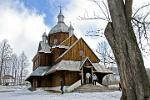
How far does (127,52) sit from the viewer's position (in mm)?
6523

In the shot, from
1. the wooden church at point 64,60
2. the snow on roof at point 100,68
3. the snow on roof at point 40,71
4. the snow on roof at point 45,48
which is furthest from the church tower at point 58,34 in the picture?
the snow on roof at point 100,68

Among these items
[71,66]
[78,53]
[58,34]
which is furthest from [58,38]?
[71,66]

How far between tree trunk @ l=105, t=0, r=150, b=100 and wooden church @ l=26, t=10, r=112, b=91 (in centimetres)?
2291

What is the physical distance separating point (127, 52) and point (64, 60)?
1004 inches

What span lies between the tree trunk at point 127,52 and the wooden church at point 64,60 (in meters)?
22.9

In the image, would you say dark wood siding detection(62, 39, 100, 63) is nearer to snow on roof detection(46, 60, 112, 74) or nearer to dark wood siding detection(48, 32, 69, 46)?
snow on roof detection(46, 60, 112, 74)

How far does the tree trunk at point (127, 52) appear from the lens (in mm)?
6301

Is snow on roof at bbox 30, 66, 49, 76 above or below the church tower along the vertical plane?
below

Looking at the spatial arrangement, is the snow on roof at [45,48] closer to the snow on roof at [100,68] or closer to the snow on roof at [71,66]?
the snow on roof at [71,66]

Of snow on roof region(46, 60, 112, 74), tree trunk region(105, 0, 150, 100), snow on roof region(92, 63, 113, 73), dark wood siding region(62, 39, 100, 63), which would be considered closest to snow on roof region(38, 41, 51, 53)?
dark wood siding region(62, 39, 100, 63)

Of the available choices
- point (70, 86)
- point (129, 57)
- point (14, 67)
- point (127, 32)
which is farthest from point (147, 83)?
point (14, 67)

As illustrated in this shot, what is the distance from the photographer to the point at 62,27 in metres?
38.8

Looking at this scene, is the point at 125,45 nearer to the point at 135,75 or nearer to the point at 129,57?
the point at 129,57

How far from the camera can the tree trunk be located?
20.7ft
